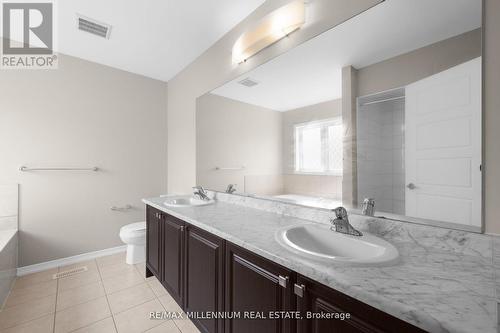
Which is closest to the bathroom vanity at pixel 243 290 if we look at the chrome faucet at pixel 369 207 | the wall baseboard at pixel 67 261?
the chrome faucet at pixel 369 207

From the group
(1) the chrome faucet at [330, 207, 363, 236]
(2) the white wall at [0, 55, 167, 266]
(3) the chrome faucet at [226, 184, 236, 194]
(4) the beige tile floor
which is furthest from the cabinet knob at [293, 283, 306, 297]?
(2) the white wall at [0, 55, 167, 266]

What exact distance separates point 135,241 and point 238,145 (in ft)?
5.39

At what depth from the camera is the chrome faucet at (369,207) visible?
1.13 meters

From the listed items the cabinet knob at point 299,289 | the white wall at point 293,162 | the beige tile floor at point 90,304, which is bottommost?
the beige tile floor at point 90,304

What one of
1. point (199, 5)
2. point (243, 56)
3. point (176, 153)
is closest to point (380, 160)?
point (243, 56)

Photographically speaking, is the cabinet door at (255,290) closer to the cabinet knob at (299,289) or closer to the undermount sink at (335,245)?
the cabinet knob at (299,289)

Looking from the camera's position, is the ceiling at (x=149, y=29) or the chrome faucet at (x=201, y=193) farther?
the chrome faucet at (x=201, y=193)

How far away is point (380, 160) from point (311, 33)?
3.03 feet

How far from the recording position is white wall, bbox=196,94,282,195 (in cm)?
176

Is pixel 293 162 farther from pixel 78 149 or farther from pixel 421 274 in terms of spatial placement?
pixel 78 149

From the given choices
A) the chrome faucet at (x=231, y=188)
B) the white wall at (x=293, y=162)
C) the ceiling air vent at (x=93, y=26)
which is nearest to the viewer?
the white wall at (x=293, y=162)

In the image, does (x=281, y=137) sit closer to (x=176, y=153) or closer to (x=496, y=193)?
(x=496, y=193)

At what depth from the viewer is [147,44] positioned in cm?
236

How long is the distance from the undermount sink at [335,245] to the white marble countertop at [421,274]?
3 cm
